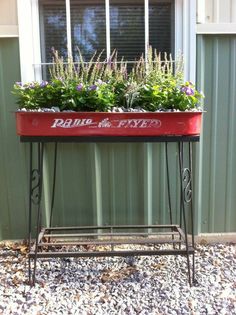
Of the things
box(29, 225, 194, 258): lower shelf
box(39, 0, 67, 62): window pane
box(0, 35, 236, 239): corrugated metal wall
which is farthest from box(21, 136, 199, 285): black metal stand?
box(39, 0, 67, 62): window pane

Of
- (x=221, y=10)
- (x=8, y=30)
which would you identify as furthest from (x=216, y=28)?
(x=8, y=30)

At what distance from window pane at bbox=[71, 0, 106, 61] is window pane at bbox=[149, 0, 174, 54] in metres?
0.39

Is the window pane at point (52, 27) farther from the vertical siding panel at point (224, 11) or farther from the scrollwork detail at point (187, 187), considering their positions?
the scrollwork detail at point (187, 187)

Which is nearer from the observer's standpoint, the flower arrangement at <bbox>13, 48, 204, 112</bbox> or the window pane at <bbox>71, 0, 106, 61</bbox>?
the flower arrangement at <bbox>13, 48, 204, 112</bbox>

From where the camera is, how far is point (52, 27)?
2.96 meters

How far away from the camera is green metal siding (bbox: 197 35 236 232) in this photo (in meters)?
2.89

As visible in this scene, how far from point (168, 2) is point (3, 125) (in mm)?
1671

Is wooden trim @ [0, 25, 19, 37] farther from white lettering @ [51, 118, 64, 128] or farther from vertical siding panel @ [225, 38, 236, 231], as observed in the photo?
vertical siding panel @ [225, 38, 236, 231]

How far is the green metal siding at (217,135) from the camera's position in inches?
114

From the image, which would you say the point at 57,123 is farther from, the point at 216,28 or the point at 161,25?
the point at 216,28

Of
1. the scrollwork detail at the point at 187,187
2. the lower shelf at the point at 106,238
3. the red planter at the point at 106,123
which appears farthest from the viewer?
the lower shelf at the point at 106,238

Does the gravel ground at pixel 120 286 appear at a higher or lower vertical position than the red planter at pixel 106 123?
lower

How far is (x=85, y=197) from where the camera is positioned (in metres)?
3.09

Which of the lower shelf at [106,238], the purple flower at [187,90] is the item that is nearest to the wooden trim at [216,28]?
the purple flower at [187,90]
